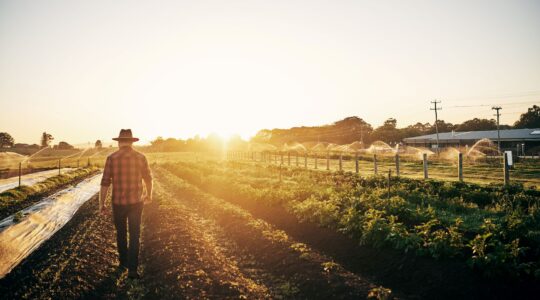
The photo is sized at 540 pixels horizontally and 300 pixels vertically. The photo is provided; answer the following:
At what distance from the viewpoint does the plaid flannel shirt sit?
655cm

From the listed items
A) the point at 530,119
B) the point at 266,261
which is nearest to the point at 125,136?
the point at 266,261

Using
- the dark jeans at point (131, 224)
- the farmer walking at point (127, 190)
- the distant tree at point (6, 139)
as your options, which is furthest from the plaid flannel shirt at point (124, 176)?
the distant tree at point (6, 139)

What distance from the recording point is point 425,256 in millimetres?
6230

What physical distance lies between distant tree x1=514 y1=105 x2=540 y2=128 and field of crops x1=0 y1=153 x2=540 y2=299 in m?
82.5

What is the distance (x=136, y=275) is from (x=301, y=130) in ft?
443

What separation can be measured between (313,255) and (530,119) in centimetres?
9351

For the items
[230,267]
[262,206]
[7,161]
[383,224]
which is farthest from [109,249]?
[7,161]

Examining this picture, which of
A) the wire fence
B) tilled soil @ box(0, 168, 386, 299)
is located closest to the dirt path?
tilled soil @ box(0, 168, 386, 299)

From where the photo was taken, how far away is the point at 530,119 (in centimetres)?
7944

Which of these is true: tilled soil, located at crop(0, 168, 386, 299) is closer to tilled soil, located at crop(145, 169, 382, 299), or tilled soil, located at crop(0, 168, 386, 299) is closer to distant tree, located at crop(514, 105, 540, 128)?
tilled soil, located at crop(145, 169, 382, 299)

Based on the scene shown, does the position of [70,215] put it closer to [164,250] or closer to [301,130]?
[164,250]

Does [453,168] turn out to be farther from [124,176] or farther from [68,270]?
[68,270]

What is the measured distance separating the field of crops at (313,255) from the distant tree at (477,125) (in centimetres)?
8769

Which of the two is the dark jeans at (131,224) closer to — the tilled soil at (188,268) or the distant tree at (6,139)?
the tilled soil at (188,268)
